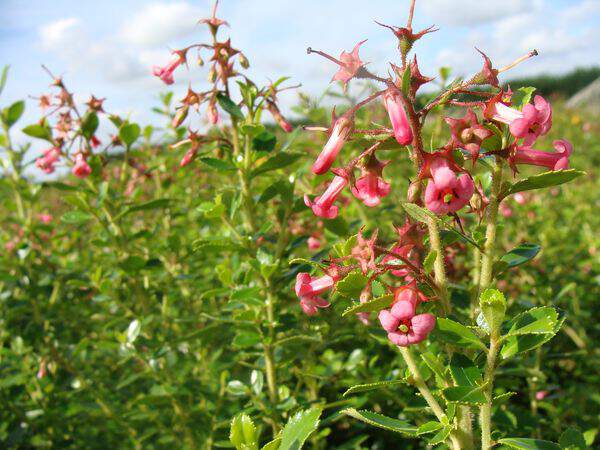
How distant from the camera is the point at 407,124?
90cm

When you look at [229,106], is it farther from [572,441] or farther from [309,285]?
[572,441]

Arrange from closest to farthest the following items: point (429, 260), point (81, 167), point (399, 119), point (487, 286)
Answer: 1. point (399, 119)
2. point (429, 260)
3. point (487, 286)
4. point (81, 167)

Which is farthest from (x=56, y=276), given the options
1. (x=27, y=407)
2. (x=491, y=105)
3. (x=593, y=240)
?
(x=593, y=240)

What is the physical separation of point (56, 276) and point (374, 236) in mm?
2335

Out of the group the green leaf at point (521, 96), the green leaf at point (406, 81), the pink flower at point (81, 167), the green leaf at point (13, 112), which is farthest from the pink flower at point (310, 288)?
the green leaf at point (13, 112)

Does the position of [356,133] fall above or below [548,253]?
above

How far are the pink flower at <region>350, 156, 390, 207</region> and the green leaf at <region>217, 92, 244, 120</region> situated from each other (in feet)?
2.35

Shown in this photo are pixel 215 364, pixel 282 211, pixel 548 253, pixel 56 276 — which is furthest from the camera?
pixel 548 253

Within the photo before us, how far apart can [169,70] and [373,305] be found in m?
1.27

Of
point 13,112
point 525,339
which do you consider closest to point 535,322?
point 525,339

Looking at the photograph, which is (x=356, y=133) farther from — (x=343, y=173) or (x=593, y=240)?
(x=593, y=240)

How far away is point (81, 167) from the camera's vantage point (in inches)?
83.4

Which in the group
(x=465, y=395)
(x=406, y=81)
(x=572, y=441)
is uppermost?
(x=406, y=81)

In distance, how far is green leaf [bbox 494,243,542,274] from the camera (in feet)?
3.72
